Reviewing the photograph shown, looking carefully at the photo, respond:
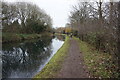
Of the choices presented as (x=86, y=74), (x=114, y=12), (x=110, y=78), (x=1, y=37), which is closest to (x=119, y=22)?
(x=114, y=12)

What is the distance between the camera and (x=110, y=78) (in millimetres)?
5137

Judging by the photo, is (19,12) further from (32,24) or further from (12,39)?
(12,39)

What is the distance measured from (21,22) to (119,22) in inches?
1635

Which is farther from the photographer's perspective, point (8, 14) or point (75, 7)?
point (75, 7)

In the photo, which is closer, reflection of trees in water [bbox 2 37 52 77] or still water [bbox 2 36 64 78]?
still water [bbox 2 36 64 78]

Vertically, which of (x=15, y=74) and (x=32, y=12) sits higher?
(x=32, y=12)

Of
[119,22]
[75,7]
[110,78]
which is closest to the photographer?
[119,22]

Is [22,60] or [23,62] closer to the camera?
[23,62]

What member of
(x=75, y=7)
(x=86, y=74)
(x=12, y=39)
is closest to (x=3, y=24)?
(x=12, y=39)

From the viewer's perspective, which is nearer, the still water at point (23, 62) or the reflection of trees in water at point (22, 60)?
the still water at point (23, 62)

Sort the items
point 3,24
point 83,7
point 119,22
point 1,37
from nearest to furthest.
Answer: point 119,22
point 1,37
point 3,24
point 83,7

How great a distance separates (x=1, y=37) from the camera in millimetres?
22562

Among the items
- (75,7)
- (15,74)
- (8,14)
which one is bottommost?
(15,74)

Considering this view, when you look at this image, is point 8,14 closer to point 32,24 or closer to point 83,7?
point 32,24
